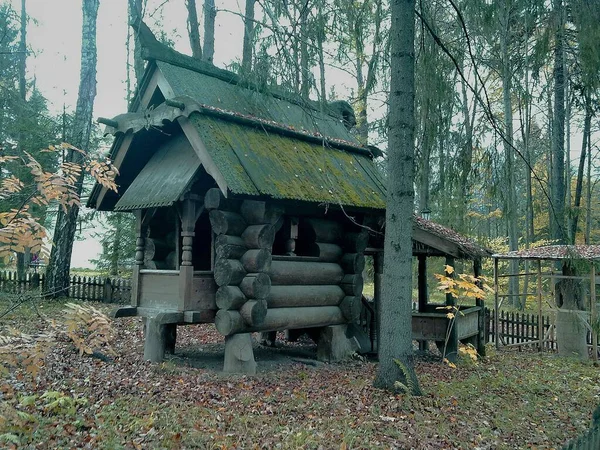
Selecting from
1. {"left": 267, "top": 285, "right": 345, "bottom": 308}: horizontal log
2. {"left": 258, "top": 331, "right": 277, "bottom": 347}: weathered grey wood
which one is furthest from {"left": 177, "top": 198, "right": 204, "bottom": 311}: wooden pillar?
{"left": 258, "top": 331, "right": 277, "bottom": 347}: weathered grey wood

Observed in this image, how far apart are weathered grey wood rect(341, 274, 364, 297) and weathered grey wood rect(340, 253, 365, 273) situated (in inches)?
5.3

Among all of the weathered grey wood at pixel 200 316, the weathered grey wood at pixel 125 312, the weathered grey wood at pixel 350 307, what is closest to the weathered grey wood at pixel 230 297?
the weathered grey wood at pixel 200 316

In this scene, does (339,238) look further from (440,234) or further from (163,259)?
(163,259)

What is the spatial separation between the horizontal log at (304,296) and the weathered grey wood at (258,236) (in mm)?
1048

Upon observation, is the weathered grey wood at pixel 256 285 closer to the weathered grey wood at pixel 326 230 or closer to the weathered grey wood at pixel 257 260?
the weathered grey wood at pixel 257 260

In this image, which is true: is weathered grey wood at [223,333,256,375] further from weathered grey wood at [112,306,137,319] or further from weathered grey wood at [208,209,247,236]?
weathered grey wood at [112,306,137,319]

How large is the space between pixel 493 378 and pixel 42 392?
7.72m

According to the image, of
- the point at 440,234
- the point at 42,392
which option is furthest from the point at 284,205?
the point at 42,392

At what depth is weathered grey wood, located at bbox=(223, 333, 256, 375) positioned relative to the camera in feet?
29.0

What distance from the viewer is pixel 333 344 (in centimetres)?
1066

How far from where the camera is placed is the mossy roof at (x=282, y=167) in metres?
8.39

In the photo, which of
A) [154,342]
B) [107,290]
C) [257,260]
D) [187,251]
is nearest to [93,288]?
[107,290]

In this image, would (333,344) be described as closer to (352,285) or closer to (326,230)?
(352,285)

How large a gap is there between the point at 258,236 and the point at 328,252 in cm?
237
